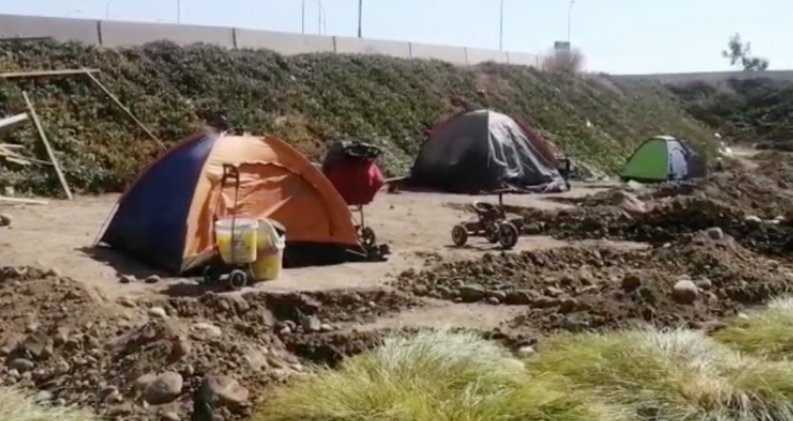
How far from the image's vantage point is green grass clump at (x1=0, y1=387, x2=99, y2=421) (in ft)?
14.8

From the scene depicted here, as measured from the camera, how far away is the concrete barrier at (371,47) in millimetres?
30314

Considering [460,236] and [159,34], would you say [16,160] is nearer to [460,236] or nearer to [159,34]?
[460,236]

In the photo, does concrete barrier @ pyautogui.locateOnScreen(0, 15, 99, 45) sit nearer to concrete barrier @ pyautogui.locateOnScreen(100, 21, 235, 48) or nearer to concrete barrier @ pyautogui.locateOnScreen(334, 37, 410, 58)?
concrete barrier @ pyautogui.locateOnScreen(100, 21, 235, 48)

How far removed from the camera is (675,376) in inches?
215

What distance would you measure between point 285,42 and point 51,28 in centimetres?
701

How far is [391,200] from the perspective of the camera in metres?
17.7

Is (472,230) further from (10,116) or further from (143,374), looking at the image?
(10,116)

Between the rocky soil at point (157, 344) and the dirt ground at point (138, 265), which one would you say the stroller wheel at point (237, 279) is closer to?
the dirt ground at point (138, 265)

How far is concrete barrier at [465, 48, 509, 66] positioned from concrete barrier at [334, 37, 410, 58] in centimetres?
352

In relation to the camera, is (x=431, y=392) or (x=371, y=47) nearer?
(x=431, y=392)

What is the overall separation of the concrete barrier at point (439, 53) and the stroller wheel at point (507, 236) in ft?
70.2

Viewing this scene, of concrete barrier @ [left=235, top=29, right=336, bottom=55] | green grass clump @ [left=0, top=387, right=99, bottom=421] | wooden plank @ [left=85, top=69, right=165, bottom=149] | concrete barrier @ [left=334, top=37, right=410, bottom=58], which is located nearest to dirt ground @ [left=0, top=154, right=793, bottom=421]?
green grass clump @ [left=0, top=387, right=99, bottom=421]

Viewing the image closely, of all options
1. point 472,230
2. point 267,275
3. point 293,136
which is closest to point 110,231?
point 267,275

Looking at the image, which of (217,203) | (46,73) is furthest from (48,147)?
(217,203)
